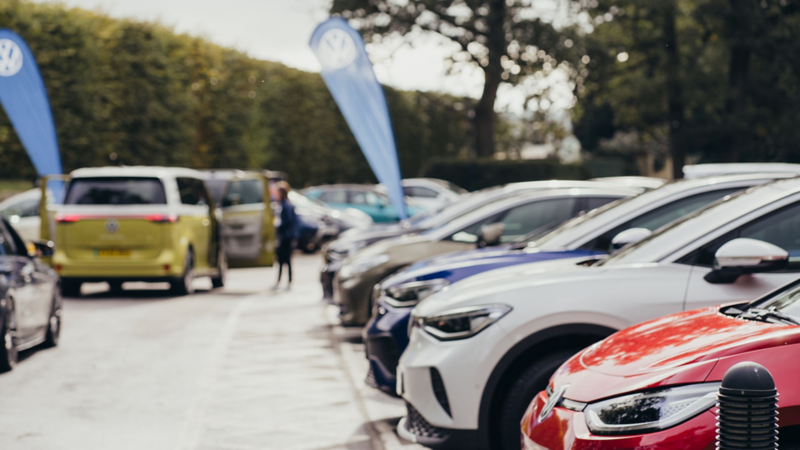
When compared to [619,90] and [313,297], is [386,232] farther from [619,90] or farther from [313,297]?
[619,90]

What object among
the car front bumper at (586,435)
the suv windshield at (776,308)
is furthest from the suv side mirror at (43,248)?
the suv windshield at (776,308)

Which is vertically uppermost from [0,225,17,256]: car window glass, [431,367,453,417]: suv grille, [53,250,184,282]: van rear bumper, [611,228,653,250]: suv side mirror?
[611,228,653,250]: suv side mirror

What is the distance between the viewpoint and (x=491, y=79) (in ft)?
115

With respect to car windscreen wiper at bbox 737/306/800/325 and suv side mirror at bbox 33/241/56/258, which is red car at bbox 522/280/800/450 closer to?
car windscreen wiper at bbox 737/306/800/325

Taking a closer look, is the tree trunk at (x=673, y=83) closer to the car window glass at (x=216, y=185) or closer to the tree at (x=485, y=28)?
the tree at (x=485, y=28)

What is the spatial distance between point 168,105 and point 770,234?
24611 millimetres

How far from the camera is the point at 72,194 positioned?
14648mm

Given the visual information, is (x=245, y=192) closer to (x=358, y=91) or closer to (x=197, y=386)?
(x=358, y=91)

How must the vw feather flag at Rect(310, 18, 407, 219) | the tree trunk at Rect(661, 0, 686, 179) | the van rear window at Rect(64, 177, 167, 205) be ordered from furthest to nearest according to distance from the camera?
the tree trunk at Rect(661, 0, 686, 179)
the vw feather flag at Rect(310, 18, 407, 219)
the van rear window at Rect(64, 177, 167, 205)

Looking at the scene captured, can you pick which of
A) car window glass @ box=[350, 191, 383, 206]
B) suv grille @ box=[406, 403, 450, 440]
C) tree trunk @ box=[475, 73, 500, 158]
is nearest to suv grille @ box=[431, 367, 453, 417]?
suv grille @ box=[406, 403, 450, 440]

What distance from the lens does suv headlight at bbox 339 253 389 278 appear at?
9969 mm

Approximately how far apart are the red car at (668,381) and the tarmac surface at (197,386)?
257 cm

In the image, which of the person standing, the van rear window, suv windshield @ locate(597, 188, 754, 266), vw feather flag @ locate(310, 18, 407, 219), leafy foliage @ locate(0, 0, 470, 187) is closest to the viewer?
suv windshield @ locate(597, 188, 754, 266)

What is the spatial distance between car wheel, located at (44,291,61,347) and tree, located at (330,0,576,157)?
2430cm
